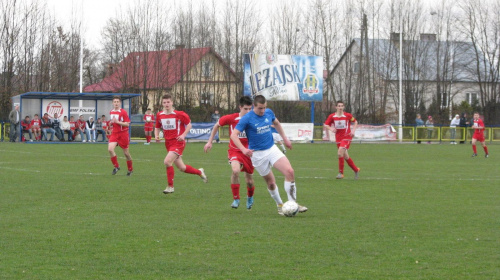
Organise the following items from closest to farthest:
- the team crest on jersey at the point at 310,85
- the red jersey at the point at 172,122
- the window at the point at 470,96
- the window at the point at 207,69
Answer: the red jersey at the point at 172,122 → the team crest on jersey at the point at 310,85 → the window at the point at 207,69 → the window at the point at 470,96

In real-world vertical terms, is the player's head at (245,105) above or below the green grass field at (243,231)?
above

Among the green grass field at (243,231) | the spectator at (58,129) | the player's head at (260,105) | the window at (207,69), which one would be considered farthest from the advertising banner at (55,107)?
the player's head at (260,105)

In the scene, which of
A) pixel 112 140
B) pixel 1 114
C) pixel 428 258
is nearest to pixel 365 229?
pixel 428 258

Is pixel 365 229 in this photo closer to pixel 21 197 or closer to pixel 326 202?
pixel 326 202

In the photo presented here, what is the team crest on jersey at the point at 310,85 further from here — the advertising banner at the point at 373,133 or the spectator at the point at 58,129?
the spectator at the point at 58,129

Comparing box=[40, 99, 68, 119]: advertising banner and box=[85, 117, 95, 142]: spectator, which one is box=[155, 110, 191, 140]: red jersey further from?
box=[40, 99, 68, 119]: advertising banner

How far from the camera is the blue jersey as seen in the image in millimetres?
10148

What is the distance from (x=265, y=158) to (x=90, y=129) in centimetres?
3008

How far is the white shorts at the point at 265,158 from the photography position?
10.1 meters

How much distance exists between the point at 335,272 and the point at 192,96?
5136 cm

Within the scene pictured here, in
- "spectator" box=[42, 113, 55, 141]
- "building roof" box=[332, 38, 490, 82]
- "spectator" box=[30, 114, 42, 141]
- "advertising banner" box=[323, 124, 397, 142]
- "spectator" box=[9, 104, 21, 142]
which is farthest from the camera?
"building roof" box=[332, 38, 490, 82]

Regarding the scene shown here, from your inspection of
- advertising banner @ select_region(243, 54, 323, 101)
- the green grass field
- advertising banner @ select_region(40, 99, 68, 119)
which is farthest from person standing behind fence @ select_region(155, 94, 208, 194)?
advertising banner @ select_region(243, 54, 323, 101)

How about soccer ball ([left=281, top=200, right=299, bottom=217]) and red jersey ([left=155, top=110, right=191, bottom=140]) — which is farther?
red jersey ([left=155, top=110, right=191, bottom=140])

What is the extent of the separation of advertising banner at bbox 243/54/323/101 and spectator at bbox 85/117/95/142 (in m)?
9.25
